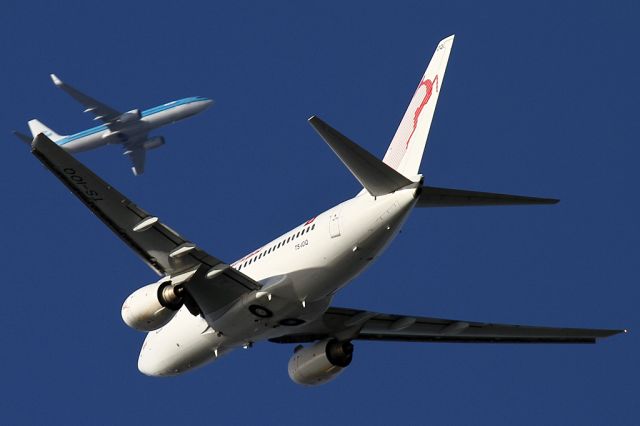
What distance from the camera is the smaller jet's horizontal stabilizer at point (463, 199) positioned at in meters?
25.3

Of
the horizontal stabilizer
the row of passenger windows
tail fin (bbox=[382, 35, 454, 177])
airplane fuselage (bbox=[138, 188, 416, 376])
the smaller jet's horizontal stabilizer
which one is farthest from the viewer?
the row of passenger windows

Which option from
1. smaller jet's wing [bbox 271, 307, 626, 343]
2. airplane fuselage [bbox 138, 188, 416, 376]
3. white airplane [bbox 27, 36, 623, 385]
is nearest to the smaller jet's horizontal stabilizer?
white airplane [bbox 27, 36, 623, 385]

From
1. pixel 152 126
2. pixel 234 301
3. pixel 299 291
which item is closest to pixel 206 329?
pixel 234 301

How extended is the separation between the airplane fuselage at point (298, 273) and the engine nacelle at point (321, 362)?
65.0 inches

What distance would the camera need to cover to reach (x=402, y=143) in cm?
2870

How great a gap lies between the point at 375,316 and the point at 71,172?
11.2 meters

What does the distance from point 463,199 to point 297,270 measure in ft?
16.0

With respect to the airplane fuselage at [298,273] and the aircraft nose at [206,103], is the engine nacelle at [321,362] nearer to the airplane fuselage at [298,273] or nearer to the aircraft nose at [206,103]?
the airplane fuselage at [298,273]

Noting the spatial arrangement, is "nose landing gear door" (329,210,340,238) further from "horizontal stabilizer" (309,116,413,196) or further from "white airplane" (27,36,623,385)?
"horizontal stabilizer" (309,116,413,196)

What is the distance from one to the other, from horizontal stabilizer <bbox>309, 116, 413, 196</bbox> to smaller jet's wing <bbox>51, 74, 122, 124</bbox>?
167 feet

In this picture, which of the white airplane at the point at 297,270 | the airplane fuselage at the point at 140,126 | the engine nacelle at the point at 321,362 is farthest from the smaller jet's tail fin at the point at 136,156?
the engine nacelle at the point at 321,362

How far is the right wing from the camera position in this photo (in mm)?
26047

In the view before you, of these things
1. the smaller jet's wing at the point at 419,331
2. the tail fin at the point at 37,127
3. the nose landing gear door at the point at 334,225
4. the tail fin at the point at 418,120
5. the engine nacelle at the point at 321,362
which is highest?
the tail fin at the point at 37,127

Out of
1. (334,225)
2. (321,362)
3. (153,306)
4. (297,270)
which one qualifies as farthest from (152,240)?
(321,362)
